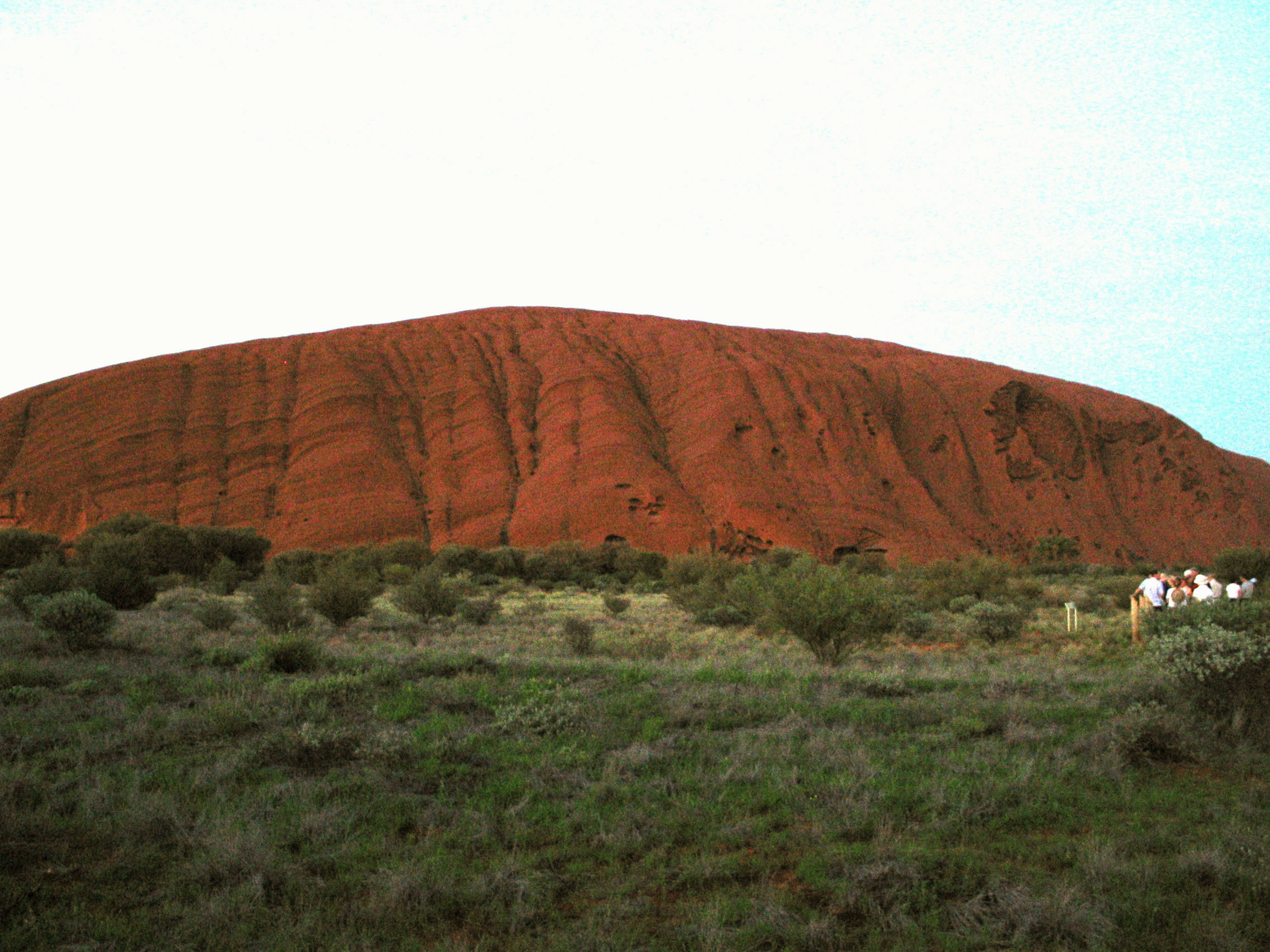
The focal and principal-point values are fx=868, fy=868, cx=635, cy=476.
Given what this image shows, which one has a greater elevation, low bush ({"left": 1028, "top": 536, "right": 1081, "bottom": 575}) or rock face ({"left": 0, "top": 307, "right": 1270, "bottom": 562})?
rock face ({"left": 0, "top": 307, "right": 1270, "bottom": 562})

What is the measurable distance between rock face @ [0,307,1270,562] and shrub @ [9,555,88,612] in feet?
87.0

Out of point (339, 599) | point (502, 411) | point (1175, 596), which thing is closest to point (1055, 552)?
point (502, 411)

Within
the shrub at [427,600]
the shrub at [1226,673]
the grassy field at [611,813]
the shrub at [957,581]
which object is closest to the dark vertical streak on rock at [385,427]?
the shrub at [427,600]

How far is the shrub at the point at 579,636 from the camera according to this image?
44.6 ft

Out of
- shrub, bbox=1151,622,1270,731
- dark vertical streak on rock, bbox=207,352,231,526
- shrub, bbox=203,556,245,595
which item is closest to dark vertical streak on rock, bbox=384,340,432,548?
dark vertical streak on rock, bbox=207,352,231,526

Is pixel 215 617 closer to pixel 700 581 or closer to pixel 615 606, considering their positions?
pixel 615 606

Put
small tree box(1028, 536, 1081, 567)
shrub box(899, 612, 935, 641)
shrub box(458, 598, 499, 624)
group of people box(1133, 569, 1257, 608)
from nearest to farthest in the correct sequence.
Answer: group of people box(1133, 569, 1257, 608) → shrub box(899, 612, 935, 641) → shrub box(458, 598, 499, 624) → small tree box(1028, 536, 1081, 567)

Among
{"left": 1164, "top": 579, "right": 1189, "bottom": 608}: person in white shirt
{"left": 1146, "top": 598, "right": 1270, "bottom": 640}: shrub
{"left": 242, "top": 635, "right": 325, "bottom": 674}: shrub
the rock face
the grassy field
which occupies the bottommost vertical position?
the grassy field

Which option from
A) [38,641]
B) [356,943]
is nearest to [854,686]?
[356,943]

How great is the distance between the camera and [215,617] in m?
14.8

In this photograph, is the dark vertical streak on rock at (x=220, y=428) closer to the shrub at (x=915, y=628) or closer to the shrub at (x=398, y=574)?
the shrub at (x=398, y=574)

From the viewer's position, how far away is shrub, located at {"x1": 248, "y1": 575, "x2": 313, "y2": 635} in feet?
48.9

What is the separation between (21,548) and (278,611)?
22.0 meters

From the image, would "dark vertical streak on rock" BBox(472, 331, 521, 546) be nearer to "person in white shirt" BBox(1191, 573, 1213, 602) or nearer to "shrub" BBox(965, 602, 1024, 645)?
"shrub" BBox(965, 602, 1024, 645)
